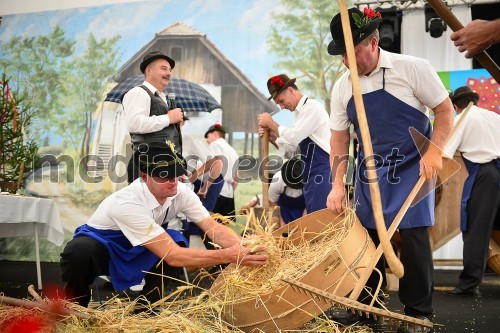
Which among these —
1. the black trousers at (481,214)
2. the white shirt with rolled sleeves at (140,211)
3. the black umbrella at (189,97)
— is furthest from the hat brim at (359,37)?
the black umbrella at (189,97)

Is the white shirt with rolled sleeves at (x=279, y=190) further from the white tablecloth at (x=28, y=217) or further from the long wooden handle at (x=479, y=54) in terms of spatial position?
the long wooden handle at (x=479, y=54)

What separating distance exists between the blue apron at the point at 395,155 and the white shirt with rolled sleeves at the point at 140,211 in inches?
37.6

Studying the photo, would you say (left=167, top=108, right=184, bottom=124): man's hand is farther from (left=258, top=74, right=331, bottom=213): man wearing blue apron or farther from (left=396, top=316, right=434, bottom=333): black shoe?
(left=396, top=316, right=434, bottom=333): black shoe

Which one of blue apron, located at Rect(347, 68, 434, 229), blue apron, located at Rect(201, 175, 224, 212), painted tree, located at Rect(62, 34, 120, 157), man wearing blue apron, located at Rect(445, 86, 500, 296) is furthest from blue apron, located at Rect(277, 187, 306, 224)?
painted tree, located at Rect(62, 34, 120, 157)

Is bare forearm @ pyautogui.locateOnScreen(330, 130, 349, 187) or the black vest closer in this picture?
bare forearm @ pyautogui.locateOnScreen(330, 130, 349, 187)

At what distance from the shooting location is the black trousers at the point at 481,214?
4.92 meters

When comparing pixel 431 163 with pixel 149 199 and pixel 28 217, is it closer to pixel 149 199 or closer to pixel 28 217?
pixel 149 199

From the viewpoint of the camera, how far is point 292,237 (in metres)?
3.25

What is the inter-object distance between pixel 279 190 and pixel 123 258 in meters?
2.80

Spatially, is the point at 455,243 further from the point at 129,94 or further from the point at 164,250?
the point at 164,250

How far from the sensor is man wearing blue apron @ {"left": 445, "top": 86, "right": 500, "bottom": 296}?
16.1ft

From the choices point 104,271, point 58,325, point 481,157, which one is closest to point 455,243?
point 481,157

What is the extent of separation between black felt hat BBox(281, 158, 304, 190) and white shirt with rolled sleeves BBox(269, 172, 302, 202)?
33 cm

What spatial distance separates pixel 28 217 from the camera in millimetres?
5000
